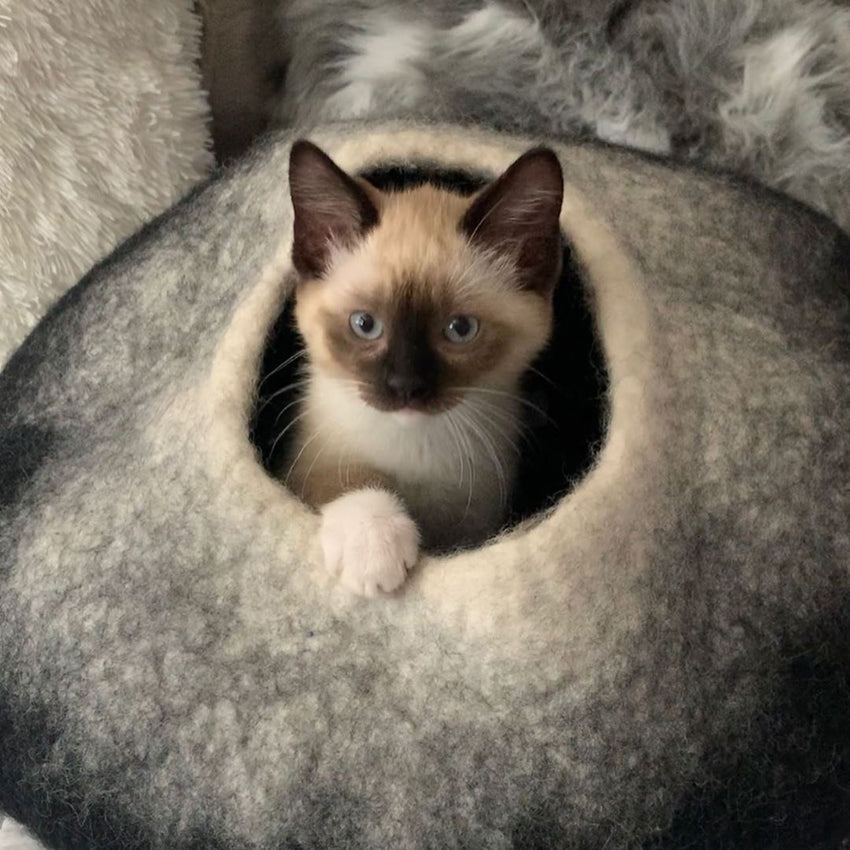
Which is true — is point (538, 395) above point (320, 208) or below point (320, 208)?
below

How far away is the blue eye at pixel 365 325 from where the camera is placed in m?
0.88

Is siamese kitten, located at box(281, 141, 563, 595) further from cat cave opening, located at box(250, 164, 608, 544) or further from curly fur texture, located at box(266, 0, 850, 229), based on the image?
curly fur texture, located at box(266, 0, 850, 229)

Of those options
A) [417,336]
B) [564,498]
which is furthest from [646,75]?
[564,498]

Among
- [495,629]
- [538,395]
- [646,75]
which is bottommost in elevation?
[538,395]

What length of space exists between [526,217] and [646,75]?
32cm

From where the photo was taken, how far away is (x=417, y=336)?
0.85 metres

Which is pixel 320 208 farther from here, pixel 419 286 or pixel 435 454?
pixel 435 454

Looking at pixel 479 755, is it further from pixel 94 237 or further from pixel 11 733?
pixel 94 237

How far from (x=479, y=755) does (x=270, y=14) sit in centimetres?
95

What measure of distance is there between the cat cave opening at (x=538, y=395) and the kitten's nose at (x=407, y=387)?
0.18m

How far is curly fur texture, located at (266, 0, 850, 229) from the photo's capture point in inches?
40.1

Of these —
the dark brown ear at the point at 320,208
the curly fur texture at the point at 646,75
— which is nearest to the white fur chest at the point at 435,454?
the dark brown ear at the point at 320,208

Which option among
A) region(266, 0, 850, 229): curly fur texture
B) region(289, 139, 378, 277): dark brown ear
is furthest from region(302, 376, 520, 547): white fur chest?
region(266, 0, 850, 229): curly fur texture

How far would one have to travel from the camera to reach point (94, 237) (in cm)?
110
